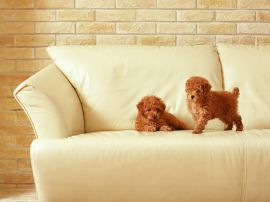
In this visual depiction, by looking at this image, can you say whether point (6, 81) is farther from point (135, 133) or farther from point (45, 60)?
point (135, 133)

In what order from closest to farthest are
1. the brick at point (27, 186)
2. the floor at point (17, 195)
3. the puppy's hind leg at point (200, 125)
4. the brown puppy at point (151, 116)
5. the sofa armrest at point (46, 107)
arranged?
the sofa armrest at point (46, 107) < the puppy's hind leg at point (200, 125) < the brown puppy at point (151, 116) < the floor at point (17, 195) < the brick at point (27, 186)

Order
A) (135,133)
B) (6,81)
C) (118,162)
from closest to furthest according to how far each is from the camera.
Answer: (118,162)
(135,133)
(6,81)

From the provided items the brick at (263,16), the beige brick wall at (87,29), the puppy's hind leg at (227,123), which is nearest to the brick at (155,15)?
the beige brick wall at (87,29)

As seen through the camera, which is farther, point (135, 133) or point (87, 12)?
point (87, 12)

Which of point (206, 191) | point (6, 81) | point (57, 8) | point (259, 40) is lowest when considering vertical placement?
point (206, 191)

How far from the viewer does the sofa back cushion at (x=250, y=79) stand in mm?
2770

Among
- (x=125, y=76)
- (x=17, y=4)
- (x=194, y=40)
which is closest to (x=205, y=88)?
(x=125, y=76)

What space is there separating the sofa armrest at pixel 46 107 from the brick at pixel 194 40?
100cm

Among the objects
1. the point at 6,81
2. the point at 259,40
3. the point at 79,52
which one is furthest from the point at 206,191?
the point at 6,81

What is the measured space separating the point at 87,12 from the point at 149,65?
65cm

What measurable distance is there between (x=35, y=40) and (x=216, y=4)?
1.20 m

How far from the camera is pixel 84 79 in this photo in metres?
2.80

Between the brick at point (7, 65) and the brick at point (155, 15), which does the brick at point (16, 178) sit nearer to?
the brick at point (7, 65)

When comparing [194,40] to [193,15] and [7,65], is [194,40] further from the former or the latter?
[7,65]
